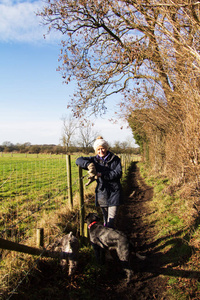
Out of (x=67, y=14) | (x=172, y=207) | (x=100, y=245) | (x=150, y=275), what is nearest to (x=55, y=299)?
(x=100, y=245)

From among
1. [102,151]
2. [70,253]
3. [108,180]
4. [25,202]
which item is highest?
[102,151]

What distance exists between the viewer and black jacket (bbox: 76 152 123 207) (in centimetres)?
385

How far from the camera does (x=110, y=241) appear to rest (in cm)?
348

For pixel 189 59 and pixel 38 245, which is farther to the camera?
pixel 189 59

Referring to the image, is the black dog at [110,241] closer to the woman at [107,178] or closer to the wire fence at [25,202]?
the woman at [107,178]

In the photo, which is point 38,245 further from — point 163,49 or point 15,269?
point 163,49

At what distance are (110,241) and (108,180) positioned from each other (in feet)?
3.36

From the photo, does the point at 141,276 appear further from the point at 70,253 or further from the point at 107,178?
the point at 107,178

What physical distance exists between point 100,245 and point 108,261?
0.59 metres

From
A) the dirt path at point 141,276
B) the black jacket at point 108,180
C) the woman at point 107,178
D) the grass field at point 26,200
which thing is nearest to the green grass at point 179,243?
the dirt path at point 141,276

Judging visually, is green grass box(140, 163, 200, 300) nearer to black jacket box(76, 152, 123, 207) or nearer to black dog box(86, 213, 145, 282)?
black dog box(86, 213, 145, 282)

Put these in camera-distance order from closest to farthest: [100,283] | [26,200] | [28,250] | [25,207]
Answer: [28,250] → [100,283] → [25,207] → [26,200]

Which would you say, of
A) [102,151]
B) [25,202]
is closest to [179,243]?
[102,151]

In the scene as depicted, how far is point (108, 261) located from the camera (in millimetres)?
3959
